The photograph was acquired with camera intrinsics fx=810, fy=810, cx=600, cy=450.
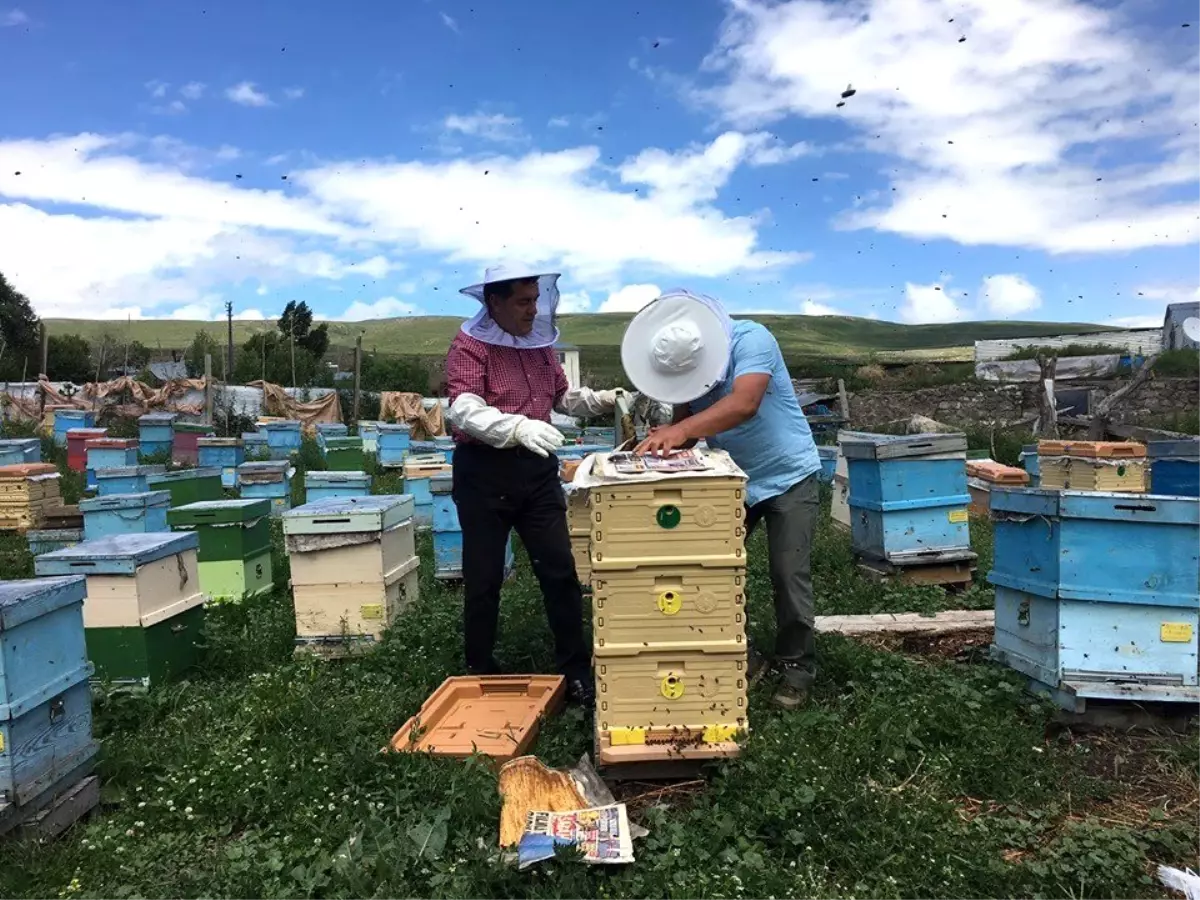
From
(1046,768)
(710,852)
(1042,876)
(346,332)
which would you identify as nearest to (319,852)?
(710,852)

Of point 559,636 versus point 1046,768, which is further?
point 559,636

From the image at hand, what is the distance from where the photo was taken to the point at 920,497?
5.88 m

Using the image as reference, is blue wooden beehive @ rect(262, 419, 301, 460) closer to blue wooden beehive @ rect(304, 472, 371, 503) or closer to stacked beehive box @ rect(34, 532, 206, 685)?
blue wooden beehive @ rect(304, 472, 371, 503)

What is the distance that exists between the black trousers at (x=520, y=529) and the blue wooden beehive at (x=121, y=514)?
3769mm

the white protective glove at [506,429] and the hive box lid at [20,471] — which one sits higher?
the white protective glove at [506,429]

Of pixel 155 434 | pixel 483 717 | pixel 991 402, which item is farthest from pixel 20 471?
pixel 991 402

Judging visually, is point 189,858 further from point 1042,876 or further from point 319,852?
point 1042,876

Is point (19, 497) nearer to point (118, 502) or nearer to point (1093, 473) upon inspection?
point (118, 502)

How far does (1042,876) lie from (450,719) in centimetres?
234

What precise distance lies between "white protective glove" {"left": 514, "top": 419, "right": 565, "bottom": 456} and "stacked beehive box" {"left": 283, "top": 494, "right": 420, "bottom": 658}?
162 cm

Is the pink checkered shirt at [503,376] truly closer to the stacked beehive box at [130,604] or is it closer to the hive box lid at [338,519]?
the hive box lid at [338,519]

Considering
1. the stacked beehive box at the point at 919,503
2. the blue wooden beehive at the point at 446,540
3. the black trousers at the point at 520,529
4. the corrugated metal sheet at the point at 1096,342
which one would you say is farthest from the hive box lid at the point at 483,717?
the corrugated metal sheet at the point at 1096,342

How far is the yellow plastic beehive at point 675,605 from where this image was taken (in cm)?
298

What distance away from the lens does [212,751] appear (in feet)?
11.0
